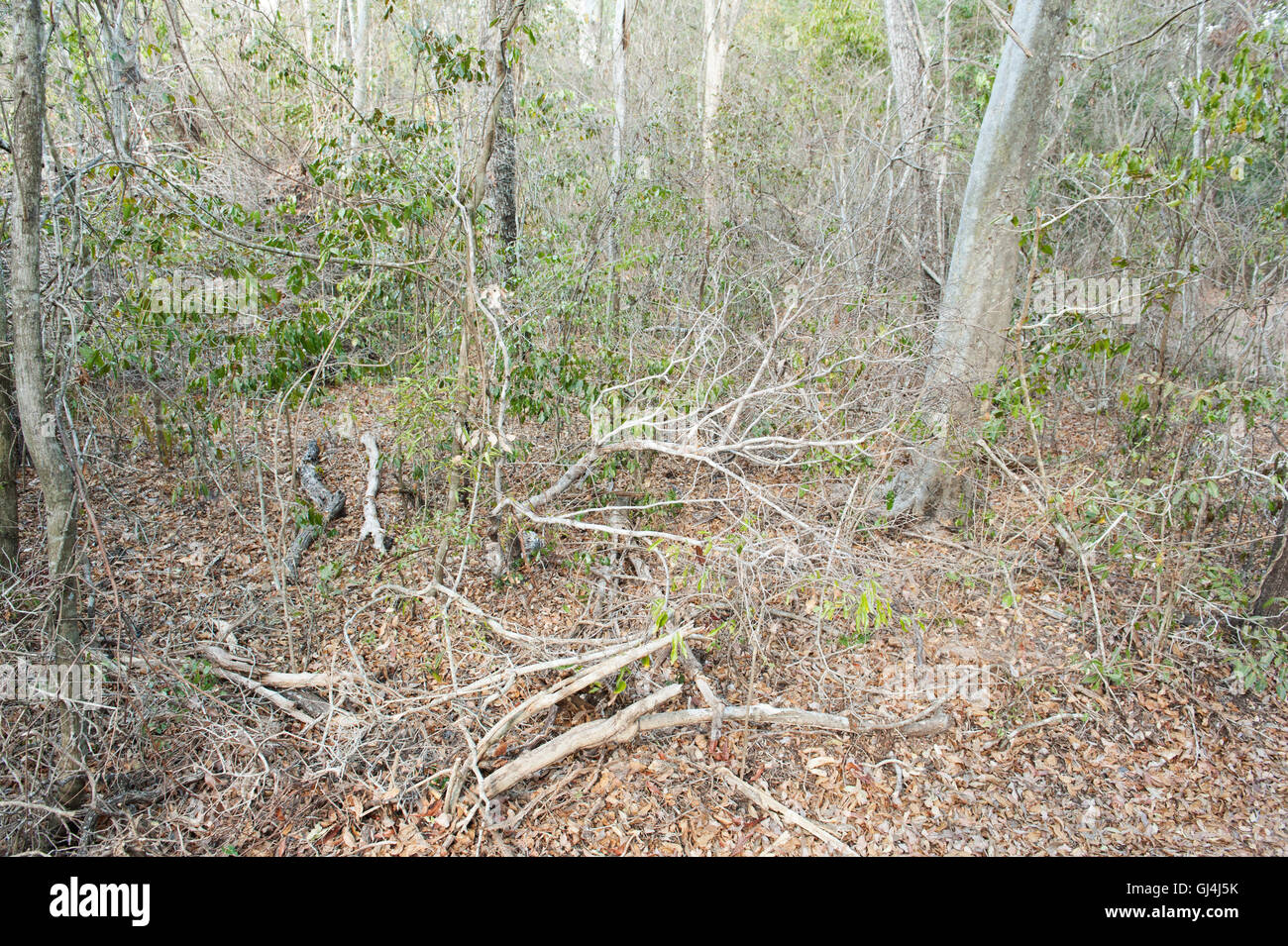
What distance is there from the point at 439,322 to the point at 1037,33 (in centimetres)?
446

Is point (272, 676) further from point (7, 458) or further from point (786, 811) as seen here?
point (786, 811)

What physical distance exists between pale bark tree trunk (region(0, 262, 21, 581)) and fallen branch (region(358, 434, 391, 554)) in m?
2.03

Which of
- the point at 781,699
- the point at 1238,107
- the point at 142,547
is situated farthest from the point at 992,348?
the point at 142,547

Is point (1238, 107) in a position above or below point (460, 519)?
above

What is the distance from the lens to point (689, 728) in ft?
13.3

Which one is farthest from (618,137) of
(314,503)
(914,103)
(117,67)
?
(314,503)

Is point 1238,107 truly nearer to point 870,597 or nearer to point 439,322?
point 870,597

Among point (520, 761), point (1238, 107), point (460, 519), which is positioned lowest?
point (520, 761)

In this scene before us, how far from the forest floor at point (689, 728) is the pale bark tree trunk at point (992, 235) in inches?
41.4

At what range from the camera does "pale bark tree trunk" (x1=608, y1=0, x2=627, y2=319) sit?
6328 millimetres

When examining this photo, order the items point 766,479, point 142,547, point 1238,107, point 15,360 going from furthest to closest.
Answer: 1. point 766,479
2. point 142,547
3. point 1238,107
4. point 15,360

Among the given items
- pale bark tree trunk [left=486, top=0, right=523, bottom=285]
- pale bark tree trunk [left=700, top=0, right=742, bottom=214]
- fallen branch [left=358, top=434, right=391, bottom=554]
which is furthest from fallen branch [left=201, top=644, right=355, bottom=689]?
pale bark tree trunk [left=700, top=0, right=742, bottom=214]

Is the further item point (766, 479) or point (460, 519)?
point (766, 479)

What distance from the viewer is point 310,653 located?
14.5 feet
